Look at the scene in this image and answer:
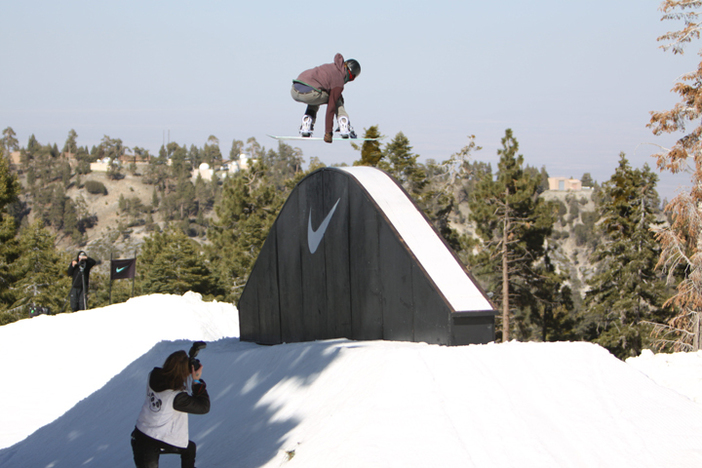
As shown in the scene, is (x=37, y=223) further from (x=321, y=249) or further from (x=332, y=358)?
(x=332, y=358)

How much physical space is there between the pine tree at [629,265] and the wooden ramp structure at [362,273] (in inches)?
1167

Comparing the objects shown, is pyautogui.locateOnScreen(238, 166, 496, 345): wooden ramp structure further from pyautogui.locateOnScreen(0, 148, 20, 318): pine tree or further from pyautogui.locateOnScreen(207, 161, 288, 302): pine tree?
pyautogui.locateOnScreen(207, 161, 288, 302): pine tree

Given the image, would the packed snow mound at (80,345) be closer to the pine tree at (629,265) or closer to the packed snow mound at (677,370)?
the packed snow mound at (677,370)

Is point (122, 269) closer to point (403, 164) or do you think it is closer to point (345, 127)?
point (345, 127)

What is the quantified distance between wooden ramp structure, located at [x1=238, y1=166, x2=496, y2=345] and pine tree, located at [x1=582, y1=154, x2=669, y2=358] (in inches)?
1167

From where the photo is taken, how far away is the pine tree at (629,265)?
3700 cm

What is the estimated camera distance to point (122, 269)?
78.3ft

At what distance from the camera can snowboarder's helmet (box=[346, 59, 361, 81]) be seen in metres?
10.0

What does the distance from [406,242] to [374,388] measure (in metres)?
2.89

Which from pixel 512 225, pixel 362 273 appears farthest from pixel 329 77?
pixel 512 225

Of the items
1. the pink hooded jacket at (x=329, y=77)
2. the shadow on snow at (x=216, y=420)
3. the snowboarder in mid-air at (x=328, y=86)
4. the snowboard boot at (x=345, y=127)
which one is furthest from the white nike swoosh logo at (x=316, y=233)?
the shadow on snow at (x=216, y=420)

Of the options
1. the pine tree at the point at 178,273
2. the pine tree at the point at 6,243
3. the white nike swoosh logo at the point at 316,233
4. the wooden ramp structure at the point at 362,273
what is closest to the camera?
the wooden ramp structure at the point at 362,273

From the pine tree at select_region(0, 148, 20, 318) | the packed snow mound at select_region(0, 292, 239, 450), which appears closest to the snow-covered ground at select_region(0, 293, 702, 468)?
the packed snow mound at select_region(0, 292, 239, 450)

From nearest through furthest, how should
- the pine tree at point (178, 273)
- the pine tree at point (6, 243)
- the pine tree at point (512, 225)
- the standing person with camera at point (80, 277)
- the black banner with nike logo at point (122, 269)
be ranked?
the standing person with camera at point (80, 277), the black banner with nike logo at point (122, 269), the pine tree at point (6, 243), the pine tree at point (512, 225), the pine tree at point (178, 273)
